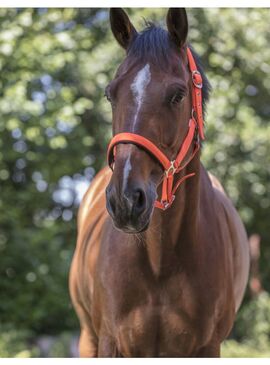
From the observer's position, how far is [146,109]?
9.30 feet

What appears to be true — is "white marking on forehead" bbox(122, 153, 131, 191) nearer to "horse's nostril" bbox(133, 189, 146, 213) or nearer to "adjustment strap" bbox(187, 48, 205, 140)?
"horse's nostril" bbox(133, 189, 146, 213)

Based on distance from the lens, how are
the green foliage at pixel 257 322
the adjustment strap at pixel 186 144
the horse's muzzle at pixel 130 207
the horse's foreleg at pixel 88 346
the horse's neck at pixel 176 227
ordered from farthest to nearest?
the green foliage at pixel 257 322, the horse's foreleg at pixel 88 346, the horse's neck at pixel 176 227, the adjustment strap at pixel 186 144, the horse's muzzle at pixel 130 207

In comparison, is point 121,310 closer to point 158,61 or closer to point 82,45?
point 158,61

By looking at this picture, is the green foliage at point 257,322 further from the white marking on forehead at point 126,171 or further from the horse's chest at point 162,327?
the white marking on forehead at point 126,171

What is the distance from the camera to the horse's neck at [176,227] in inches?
131

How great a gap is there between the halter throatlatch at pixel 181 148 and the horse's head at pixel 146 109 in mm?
25

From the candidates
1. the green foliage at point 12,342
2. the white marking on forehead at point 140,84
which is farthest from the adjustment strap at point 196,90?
the green foliage at point 12,342

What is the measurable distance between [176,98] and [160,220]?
2.22 feet

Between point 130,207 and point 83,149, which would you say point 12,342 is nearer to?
point 83,149

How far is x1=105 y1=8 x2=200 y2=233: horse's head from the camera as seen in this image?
8.82ft

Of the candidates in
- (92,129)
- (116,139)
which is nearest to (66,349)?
(92,129)

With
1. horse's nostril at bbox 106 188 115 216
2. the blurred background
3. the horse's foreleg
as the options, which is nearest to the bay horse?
horse's nostril at bbox 106 188 115 216

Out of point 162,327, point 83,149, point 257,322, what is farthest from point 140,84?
point 257,322

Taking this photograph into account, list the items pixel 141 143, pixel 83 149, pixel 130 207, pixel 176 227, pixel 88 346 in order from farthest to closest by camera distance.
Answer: pixel 83 149, pixel 88 346, pixel 176 227, pixel 141 143, pixel 130 207
